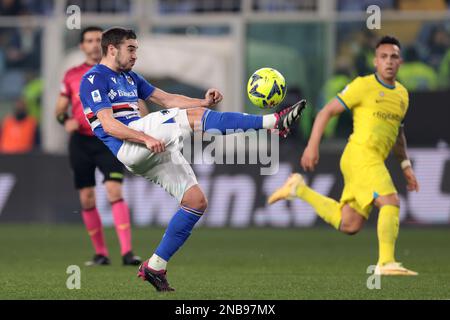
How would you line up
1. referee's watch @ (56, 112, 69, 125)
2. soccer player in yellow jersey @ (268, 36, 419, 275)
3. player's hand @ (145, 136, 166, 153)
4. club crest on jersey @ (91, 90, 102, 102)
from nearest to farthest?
1. player's hand @ (145, 136, 166, 153)
2. club crest on jersey @ (91, 90, 102, 102)
3. soccer player in yellow jersey @ (268, 36, 419, 275)
4. referee's watch @ (56, 112, 69, 125)

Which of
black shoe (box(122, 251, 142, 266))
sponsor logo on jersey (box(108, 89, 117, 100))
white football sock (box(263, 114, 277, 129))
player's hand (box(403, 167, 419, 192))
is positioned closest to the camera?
white football sock (box(263, 114, 277, 129))

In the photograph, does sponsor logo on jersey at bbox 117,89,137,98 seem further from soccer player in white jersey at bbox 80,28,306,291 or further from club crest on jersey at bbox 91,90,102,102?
club crest on jersey at bbox 91,90,102,102

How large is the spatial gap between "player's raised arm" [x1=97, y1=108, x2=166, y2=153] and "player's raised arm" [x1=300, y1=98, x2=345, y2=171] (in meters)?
2.04

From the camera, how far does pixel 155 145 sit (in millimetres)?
8781

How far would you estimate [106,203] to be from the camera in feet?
57.9

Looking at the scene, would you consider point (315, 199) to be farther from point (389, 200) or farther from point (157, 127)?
point (157, 127)

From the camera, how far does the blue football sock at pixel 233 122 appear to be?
8.96 metres

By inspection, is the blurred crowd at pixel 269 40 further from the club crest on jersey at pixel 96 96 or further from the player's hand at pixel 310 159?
the club crest on jersey at pixel 96 96

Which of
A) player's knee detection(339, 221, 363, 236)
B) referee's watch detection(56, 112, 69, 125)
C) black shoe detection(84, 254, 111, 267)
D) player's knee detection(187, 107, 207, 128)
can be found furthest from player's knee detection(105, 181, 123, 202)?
player's knee detection(187, 107, 207, 128)

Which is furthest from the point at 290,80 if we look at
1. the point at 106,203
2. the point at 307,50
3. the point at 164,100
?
the point at 164,100

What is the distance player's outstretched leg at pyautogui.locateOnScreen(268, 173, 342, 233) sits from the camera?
11695mm

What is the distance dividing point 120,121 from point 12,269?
2.77m

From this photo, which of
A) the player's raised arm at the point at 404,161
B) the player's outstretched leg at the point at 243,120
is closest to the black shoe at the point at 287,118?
the player's outstretched leg at the point at 243,120

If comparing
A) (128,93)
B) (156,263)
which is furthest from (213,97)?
(156,263)
